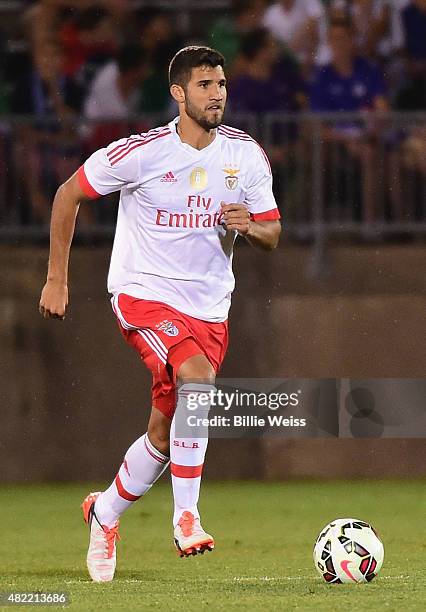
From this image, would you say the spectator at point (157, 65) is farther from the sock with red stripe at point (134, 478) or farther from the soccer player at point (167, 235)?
the sock with red stripe at point (134, 478)

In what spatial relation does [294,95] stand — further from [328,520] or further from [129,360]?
[328,520]

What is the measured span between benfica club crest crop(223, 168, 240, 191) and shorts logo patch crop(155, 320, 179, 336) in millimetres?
736

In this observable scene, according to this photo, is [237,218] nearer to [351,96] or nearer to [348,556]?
[348,556]

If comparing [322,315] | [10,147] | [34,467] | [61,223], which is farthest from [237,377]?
[61,223]

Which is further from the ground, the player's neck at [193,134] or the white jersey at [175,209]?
the player's neck at [193,134]

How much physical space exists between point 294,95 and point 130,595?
647 cm

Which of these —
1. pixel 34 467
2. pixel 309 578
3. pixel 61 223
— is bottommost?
pixel 34 467

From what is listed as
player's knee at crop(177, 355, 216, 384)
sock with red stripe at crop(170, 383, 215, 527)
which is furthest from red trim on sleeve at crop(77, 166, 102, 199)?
sock with red stripe at crop(170, 383, 215, 527)

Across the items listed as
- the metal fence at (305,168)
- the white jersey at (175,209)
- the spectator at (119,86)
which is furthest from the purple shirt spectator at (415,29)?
the white jersey at (175,209)

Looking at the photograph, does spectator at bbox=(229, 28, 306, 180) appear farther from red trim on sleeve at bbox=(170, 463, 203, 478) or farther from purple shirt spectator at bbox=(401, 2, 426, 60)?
red trim on sleeve at bbox=(170, 463, 203, 478)

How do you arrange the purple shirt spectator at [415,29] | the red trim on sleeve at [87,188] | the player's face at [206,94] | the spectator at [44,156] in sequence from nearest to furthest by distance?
the player's face at [206,94] → the red trim on sleeve at [87,188] → the spectator at [44,156] → the purple shirt spectator at [415,29]

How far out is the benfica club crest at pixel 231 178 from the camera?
7414 millimetres

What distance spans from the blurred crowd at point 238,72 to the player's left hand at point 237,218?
15.3 feet

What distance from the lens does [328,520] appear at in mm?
9930
